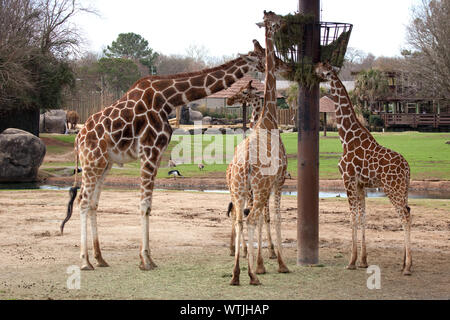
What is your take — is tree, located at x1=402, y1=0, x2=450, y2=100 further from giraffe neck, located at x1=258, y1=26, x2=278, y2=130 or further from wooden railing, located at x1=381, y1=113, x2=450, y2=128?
giraffe neck, located at x1=258, y1=26, x2=278, y2=130

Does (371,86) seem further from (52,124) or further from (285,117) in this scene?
(52,124)

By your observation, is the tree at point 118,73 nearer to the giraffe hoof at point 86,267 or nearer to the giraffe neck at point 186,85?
the giraffe neck at point 186,85

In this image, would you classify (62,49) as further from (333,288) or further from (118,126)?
(333,288)

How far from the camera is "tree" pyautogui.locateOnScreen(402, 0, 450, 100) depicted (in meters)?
36.7

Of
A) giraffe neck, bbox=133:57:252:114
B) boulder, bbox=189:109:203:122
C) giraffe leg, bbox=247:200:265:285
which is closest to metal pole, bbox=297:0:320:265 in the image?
giraffe neck, bbox=133:57:252:114

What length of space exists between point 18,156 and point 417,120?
39.7 meters

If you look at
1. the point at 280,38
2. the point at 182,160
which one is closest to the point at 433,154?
the point at 182,160

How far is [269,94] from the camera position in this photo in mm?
8688

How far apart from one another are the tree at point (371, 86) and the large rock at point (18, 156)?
1729 inches

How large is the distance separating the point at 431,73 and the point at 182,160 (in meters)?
17.6

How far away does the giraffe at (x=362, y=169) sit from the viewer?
8.74m

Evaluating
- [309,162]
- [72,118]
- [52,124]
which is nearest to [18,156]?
[309,162]

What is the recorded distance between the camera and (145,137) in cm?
907

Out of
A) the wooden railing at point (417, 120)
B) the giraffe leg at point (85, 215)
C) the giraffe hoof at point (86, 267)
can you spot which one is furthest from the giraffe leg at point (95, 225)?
the wooden railing at point (417, 120)
